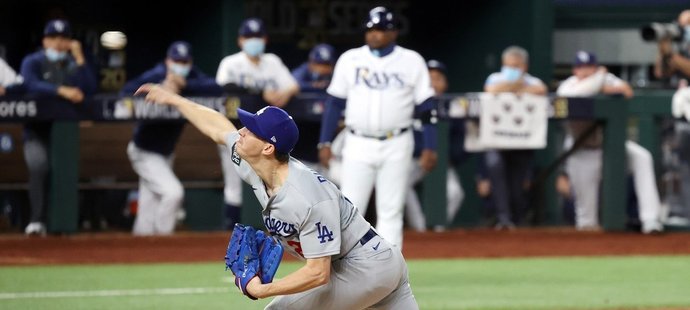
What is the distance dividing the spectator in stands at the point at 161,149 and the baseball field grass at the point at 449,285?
205cm

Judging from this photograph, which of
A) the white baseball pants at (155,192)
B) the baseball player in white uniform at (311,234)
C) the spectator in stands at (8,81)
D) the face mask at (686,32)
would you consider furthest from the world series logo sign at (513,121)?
the baseball player in white uniform at (311,234)

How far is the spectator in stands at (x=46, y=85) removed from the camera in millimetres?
13000

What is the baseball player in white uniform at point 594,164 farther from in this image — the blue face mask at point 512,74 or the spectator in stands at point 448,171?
the spectator in stands at point 448,171

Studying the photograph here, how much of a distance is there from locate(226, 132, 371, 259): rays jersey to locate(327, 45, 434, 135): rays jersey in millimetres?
3862

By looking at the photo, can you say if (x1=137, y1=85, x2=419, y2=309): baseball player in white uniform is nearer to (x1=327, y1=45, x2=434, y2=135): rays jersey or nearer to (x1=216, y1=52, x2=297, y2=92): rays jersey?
(x1=327, y1=45, x2=434, y2=135): rays jersey

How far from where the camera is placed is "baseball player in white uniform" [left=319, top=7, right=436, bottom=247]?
31.8 feet

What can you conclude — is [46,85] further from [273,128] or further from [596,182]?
[273,128]

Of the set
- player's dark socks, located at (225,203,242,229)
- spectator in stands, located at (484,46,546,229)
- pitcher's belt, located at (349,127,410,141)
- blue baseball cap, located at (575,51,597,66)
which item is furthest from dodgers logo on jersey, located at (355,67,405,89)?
blue baseball cap, located at (575,51,597,66)

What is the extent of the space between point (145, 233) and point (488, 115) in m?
3.48

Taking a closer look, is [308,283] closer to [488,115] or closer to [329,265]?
[329,265]

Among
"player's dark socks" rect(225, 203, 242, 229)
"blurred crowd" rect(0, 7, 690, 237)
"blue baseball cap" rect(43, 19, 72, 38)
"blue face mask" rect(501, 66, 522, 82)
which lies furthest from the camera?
"blue face mask" rect(501, 66, 522, 82)

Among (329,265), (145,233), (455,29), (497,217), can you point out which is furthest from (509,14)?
(329,265)

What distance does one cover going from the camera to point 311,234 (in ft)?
18.7

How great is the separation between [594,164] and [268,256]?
9118 millimetres
